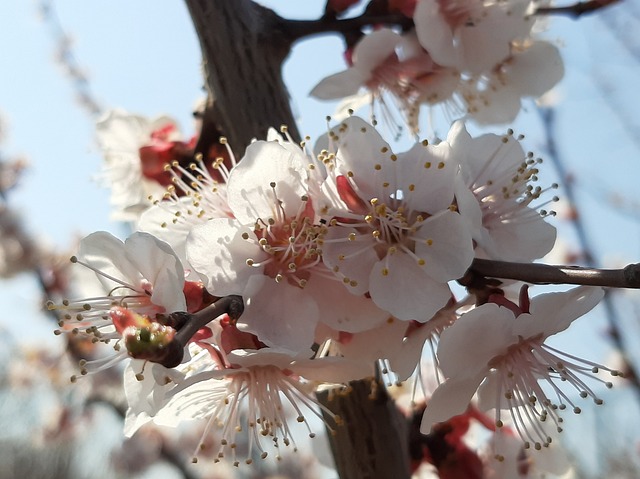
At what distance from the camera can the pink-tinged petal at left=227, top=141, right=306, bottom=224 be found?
2.66 ft

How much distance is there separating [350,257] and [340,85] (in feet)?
1.94

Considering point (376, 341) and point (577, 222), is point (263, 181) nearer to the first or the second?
point (376, 341)

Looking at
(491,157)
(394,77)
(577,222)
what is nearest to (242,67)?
(394,77)

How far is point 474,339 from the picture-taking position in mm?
761

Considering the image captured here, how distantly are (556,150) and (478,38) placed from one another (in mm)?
1748

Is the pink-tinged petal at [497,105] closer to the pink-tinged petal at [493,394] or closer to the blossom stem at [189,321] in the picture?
the pink-tinged petal at [493,394]

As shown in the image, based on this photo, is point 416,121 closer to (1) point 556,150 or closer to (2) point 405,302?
(2) point 405,302

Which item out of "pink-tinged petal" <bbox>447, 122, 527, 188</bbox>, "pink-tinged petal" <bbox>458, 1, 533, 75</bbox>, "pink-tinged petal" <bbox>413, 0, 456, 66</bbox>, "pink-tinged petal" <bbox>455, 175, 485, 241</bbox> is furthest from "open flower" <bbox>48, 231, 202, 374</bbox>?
"pink-tinged petal" <bbox>458, 1, 533, 75</bbox>

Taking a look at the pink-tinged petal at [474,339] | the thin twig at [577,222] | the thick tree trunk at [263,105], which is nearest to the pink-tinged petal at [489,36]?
the thick tree trunk at [263,105]

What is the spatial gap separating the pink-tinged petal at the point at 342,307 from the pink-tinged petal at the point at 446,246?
85 mm

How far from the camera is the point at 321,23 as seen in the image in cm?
129

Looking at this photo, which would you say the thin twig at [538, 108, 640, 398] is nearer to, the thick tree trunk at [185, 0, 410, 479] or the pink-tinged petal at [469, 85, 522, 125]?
the pink-tinged petal at [469, 85, 522, 125]

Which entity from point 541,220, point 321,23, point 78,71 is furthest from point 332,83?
point 78,71

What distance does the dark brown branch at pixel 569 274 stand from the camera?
0.61 metres
